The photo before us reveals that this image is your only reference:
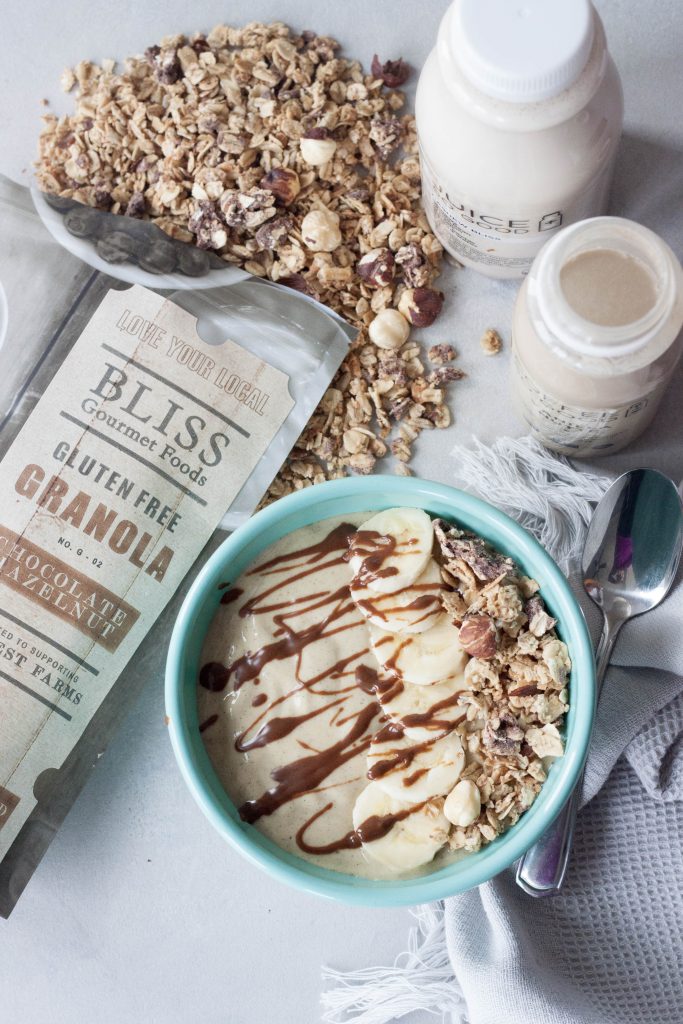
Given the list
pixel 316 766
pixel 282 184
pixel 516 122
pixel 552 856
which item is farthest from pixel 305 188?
pixel 552 856

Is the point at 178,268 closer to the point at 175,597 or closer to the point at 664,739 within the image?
the point at 175,597

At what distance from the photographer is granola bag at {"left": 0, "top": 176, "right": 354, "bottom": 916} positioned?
3.01 feet

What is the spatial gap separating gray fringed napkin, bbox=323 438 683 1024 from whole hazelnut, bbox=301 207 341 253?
239mm

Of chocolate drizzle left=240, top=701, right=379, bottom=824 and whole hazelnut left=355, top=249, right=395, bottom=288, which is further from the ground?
whole hazelnut left=355, top=249, right=395, bottom=288

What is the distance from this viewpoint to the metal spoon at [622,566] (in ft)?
2.82

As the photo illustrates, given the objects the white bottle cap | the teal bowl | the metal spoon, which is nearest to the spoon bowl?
the metal spoon

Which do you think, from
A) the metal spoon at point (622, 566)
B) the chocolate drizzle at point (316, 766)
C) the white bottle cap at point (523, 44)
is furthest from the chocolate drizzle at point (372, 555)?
the white bottle cap at point (523, 44)

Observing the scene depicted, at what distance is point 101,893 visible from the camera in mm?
977

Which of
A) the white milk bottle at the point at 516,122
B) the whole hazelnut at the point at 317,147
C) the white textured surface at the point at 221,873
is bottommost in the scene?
the white textured surface at the point at 221,873

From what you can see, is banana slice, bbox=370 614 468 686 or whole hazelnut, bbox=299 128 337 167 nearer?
banana slice, bbox=370 614 468 686

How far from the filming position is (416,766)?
2.56 feet

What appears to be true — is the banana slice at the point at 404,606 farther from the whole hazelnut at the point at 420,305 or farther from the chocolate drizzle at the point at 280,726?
the whole hazelnut at the point at 420,305

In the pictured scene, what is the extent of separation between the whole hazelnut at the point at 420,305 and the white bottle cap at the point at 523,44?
254 millimetres

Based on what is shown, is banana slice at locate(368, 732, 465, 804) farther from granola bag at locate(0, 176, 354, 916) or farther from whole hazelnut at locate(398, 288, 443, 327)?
whole hazelnut at locate(398, 288, 443, 327)
